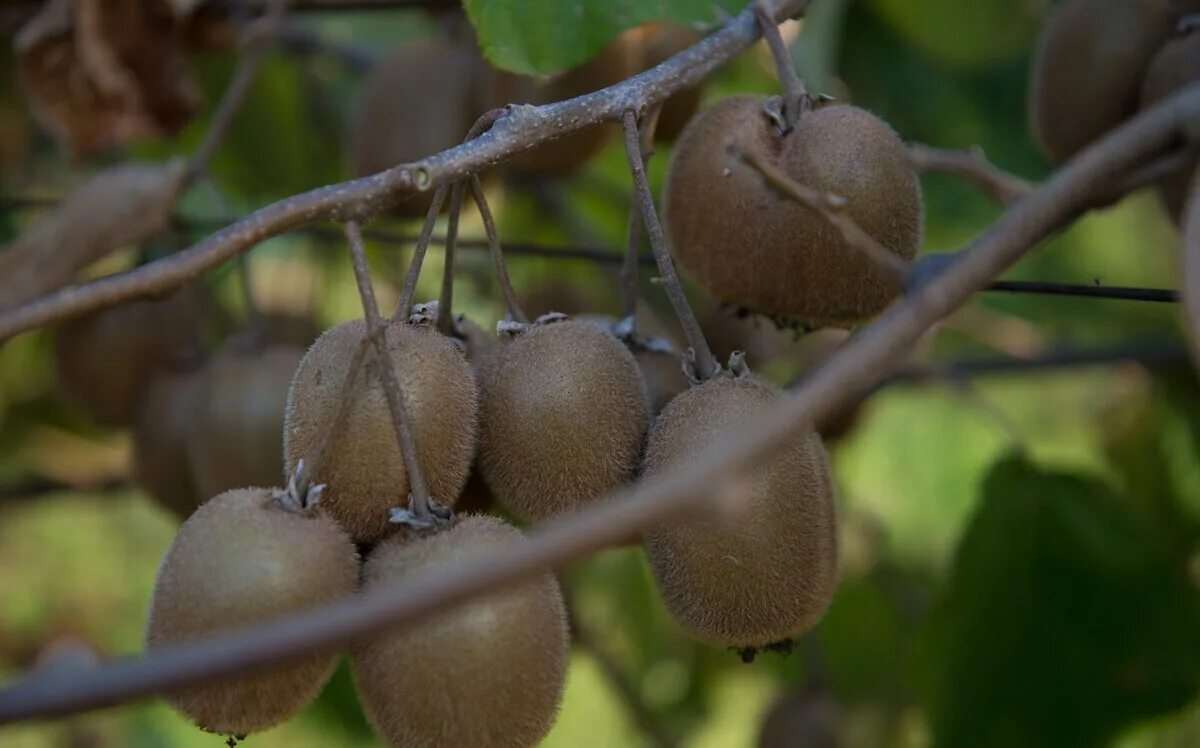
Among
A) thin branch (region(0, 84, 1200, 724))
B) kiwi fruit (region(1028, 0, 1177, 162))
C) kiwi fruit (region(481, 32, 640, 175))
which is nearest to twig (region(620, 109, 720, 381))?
thin branch (region(0, 84, 1200, 724))

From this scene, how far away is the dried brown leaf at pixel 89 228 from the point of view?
1.18m

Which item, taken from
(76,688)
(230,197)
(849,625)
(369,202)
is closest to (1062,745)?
(849,625)

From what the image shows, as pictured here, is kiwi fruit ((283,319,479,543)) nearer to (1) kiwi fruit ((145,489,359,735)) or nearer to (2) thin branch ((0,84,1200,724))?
(1) kiwi fruit ((145,489,359,735))

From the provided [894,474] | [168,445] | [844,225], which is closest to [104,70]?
[168,445]

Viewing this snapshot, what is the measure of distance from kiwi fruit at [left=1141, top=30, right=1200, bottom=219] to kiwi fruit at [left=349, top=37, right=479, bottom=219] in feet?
2.37

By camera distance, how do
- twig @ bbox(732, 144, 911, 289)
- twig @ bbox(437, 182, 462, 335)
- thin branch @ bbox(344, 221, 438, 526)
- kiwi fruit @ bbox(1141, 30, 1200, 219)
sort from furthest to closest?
kiwi fruit @ bbox(1141, 30, 1200, 219), twig @ bbox(437, 182, 462, 335), thin branch @ bbox(344, 221, 438, 526), twig @ bbox(732, 144, 911, 289)

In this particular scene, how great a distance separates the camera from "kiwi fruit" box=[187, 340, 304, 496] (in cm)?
120

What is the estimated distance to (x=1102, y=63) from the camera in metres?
1.16

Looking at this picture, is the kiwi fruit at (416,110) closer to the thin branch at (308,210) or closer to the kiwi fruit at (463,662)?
the thin branch at (308,210)

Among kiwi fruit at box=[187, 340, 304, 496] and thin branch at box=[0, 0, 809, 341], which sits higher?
→ thin branch at box=[0, 0, 809, 341]

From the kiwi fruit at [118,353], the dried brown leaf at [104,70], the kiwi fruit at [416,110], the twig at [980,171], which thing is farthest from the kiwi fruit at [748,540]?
the dried brown leaf at [104,70]

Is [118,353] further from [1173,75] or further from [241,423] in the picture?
[1173,75]

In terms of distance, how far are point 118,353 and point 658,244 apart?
2.72 ft

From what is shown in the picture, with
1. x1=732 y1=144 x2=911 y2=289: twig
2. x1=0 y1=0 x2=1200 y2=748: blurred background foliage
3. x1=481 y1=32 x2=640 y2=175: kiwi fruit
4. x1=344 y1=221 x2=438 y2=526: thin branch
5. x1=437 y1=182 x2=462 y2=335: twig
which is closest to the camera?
x1=732 y1=144 x2=911 y2=289: twig
